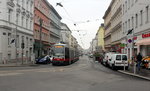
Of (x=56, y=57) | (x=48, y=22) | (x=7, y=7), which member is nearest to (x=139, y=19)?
(x=56, y=57)

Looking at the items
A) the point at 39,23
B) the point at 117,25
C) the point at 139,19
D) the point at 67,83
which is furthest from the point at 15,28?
the point at 117,25

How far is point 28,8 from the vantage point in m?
45.3

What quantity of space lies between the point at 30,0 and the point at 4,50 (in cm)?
1710

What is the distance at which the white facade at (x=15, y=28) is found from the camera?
104 feet

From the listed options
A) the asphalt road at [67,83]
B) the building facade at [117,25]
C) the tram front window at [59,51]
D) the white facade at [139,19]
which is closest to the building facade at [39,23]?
the tram front window at [59,51]

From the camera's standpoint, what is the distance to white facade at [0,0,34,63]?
104ft

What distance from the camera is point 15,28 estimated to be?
110 ft

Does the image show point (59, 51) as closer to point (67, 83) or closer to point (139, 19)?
point (139, 19)

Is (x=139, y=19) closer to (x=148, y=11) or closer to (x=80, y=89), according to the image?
(x=148, y=11)

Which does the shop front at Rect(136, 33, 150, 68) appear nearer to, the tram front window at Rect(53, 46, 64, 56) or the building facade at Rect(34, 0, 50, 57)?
the tram front window at Rect(53, 46, 64, 56)

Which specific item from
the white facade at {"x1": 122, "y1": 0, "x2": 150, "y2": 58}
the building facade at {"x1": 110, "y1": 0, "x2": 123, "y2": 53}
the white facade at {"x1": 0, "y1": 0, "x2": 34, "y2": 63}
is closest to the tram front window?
the white facade at {"x1": 0, "y1": 0, "x2": 34, "y2": 63}

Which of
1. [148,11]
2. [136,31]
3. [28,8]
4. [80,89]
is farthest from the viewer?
[28,8]

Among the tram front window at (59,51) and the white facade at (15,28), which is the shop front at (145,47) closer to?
the tram front window at (59,51)

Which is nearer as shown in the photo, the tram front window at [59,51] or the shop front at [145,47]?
the shop front at [145,47]
